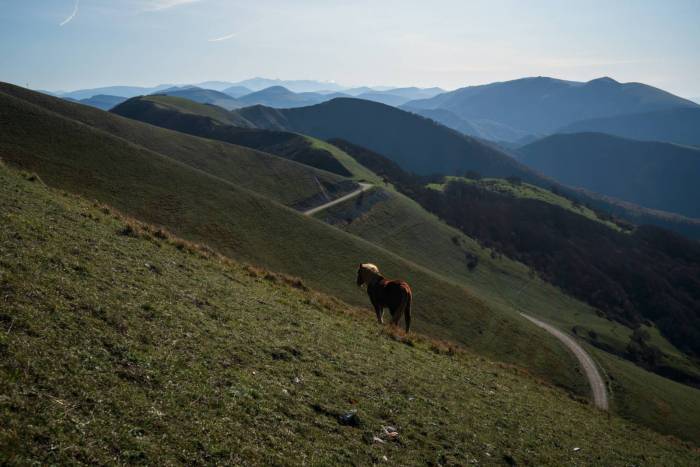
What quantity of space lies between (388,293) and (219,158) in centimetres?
8056

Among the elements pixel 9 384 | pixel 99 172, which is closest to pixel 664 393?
pixel 9 384

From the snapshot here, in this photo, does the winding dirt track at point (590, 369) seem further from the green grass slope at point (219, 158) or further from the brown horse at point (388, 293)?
the green grass slope at point (219, 158)

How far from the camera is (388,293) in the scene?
2662cm

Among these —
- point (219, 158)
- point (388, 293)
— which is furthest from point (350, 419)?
point (219, 158)

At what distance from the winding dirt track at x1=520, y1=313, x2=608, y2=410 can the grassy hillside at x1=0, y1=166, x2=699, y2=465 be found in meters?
26.8

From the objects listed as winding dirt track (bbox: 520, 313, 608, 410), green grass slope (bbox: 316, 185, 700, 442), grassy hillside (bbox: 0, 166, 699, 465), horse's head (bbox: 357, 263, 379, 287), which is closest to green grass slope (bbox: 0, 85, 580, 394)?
winding dirt track (bbox: 520, 313, 608, 410)

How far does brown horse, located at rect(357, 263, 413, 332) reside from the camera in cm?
2630

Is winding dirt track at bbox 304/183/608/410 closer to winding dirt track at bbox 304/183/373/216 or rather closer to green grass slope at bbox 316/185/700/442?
winding dirt track at bbox 304/183/373/216

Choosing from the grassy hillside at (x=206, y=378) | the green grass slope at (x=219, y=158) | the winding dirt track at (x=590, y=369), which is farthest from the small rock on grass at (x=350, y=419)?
the green grass slope at (x=219, y=158)

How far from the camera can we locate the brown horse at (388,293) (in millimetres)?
26297

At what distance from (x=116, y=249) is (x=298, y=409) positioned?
1260 centimetres

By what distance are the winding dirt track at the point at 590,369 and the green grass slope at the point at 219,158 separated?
55.9 metres

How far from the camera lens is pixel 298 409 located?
1283 centimetres

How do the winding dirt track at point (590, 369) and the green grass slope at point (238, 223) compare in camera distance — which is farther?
the winding dirt track at point (590, 369)
